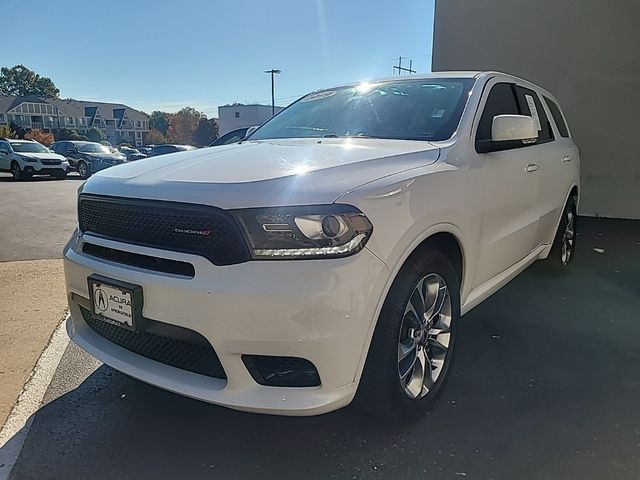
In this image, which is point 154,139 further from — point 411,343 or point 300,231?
point 300,231

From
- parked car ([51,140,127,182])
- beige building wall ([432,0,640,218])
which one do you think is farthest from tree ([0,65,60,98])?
beige building wall ([432,0,640,218])

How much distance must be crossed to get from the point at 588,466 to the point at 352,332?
4.06 ft

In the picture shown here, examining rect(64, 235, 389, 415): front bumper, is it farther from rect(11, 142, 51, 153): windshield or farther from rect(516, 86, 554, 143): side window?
rect(11, 142, 51, 153): windshield

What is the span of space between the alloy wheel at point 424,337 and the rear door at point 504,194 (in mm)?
468

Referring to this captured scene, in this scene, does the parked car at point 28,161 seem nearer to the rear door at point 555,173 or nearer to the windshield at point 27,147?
the windshield at point 27,147

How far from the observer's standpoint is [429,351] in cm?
259

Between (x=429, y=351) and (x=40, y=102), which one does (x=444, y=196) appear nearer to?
(x=429, y=351)

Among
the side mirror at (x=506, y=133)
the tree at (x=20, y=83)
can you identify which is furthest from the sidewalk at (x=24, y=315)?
the tree at (x=20, y=83)

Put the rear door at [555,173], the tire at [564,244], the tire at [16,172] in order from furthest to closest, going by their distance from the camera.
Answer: the tire at [16,172] < the tire at [564,244] < the rear door at [555,173]

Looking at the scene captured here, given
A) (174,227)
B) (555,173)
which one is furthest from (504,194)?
(174,227)

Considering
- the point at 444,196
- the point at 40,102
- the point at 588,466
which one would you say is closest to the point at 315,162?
the point at 444,196

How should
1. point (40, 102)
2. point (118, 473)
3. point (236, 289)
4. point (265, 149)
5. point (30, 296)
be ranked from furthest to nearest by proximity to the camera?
1. point (40, 102)
2. point (30, 296)
3. point (265, 149)
4. point (118, 473)
5. point (236, 289)

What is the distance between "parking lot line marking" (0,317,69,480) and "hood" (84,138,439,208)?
4.01ft

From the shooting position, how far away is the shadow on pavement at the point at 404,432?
7.03 ft
